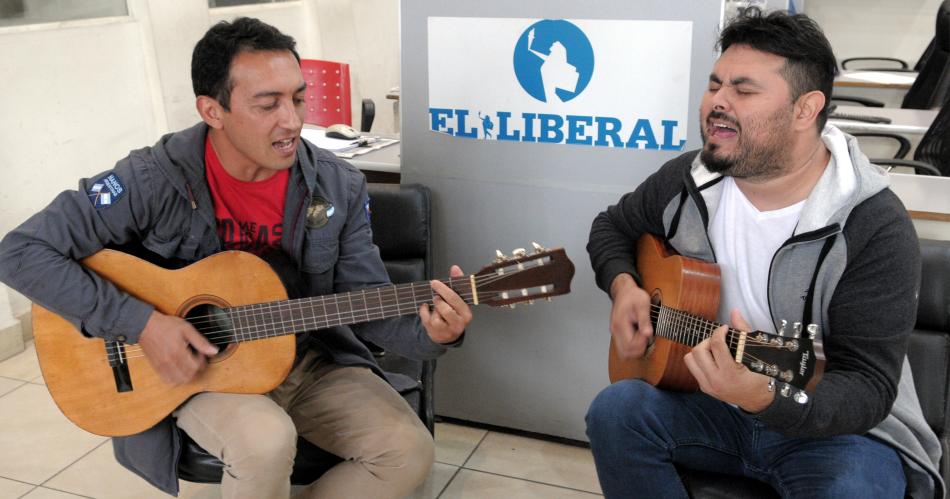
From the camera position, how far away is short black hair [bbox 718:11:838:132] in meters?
1.71

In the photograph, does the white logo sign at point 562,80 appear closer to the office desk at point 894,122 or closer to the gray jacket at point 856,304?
the gray jacket at point 856,304

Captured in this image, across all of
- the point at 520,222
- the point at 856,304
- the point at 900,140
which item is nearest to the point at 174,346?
the point at 520,222

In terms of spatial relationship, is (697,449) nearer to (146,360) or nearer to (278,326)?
(278,326)

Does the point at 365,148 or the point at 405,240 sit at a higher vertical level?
the point at 365,148

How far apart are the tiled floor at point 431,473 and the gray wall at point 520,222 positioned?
86 millimetres

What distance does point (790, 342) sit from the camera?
150cm

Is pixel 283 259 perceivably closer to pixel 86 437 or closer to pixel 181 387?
pixel 181 387

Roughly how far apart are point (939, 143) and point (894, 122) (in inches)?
13.3

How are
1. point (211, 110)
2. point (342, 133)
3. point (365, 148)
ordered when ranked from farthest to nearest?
point (342, 133) → point (365, 148) → point (211, 110)

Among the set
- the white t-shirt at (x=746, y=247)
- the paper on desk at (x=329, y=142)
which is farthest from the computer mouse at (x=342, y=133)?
the white t-shirt at (x=746, y=247)

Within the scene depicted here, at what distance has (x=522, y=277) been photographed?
1797mm

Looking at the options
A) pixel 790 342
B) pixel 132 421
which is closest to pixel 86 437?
pixel 132 421

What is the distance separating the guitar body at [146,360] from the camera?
6.20ft

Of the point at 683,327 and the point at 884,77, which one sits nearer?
the point at 683,327
